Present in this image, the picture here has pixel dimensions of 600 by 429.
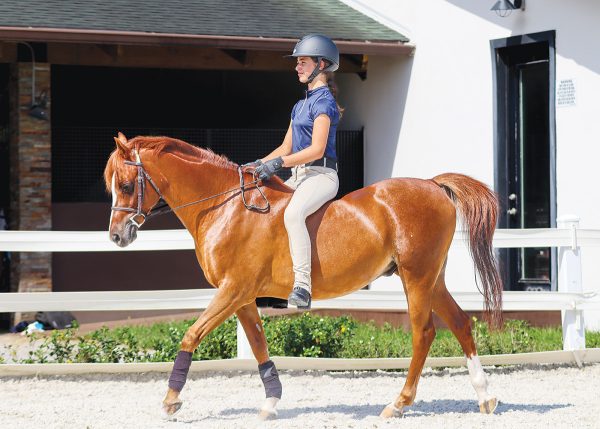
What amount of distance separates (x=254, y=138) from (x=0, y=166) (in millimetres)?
3692

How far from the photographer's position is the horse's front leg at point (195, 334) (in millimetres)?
6719

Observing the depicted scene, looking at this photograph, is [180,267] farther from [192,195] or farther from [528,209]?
[192,195]

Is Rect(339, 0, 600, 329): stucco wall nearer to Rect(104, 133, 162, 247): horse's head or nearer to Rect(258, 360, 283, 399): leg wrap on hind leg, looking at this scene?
Rect(258, 360, 283, 399): leg wrap on hind leg

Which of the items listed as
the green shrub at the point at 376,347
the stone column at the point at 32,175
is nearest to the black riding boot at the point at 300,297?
the green shrub at the point at 376,347

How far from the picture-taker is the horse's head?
265 inches

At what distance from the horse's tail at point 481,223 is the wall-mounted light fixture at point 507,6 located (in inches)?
203

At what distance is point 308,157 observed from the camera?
683 centimetres

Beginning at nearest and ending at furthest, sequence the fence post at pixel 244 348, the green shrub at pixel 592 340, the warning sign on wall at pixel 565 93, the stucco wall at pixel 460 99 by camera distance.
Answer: the fence post at pixel 244 348 < the green shrub at pixel 592 340 < the stucco wall at pixel 460 99 < the warning sign on wall at pixel 565 93

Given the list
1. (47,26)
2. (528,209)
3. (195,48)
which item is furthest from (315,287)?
(195,48)

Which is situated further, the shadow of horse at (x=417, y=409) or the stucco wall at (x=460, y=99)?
the stucco wall at (x=460, y=99)

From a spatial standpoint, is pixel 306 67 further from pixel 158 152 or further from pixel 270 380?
pixel 270 380

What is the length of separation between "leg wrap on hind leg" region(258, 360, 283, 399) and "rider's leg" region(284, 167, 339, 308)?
66cm

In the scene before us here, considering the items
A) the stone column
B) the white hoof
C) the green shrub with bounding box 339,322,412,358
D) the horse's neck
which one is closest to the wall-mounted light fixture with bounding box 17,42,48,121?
the stone column

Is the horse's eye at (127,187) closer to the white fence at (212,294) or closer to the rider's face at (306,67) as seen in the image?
the rider's face at (306,67)
